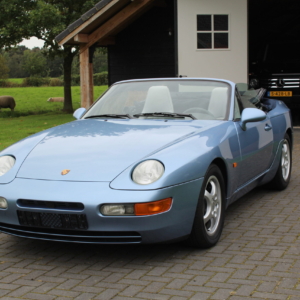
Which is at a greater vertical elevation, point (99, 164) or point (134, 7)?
point (134, 7)

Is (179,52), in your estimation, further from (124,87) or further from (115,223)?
(115,223)

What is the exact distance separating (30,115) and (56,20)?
186 inches

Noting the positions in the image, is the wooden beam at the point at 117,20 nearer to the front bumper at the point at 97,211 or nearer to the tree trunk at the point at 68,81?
the tree trunk at the point at 68,81

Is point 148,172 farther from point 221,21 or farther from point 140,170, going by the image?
point 221,21

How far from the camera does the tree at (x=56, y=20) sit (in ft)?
77.1

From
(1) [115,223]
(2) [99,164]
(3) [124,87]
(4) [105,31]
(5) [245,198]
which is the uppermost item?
(4) [105,31]

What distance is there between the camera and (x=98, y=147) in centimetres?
427

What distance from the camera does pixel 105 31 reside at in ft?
52.3

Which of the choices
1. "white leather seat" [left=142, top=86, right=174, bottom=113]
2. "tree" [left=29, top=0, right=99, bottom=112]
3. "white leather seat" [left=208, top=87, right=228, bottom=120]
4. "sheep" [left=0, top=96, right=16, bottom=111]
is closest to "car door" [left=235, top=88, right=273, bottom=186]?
"white leather seat" [left=208, top=87, right=228, bottom=120]

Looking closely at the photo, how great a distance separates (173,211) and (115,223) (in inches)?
16.9

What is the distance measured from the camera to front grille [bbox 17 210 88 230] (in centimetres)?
374

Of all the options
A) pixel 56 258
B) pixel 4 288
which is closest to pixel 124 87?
pixel 56 258

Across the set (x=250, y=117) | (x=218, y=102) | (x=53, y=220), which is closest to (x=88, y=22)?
(x=218, y=102)

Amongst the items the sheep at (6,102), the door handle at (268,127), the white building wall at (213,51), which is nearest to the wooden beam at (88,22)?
the white building wall at (213,51)
